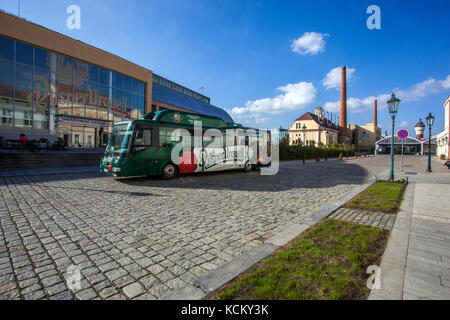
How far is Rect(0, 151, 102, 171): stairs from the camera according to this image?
12.8 metres

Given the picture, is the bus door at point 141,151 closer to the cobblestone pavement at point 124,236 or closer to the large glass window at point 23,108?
the cobblestone pavement at point 124,236

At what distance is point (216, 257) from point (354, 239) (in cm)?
238

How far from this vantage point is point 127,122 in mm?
10266

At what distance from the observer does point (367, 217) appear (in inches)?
204

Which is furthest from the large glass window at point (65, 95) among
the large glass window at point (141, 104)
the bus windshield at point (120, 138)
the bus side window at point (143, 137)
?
the bus side window at point (143, 137)

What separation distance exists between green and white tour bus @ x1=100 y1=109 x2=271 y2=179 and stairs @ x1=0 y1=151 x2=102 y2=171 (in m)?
6.36

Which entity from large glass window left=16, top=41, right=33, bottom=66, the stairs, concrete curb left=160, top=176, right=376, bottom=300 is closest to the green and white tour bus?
the stairs

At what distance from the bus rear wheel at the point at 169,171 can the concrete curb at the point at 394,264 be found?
29.9ft

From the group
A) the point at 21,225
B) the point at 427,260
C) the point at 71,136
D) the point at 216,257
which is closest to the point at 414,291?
the point at 427,260

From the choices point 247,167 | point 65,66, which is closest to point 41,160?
point 65,66

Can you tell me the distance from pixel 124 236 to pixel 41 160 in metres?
14.2

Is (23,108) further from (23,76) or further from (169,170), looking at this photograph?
(169,170)

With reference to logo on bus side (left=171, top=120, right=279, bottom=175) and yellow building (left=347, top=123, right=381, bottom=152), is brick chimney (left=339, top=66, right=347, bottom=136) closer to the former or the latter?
yellow building (left=347, top=123, right=381, bottom=152)

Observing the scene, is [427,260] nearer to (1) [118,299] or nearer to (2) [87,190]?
(1) [118,299]
